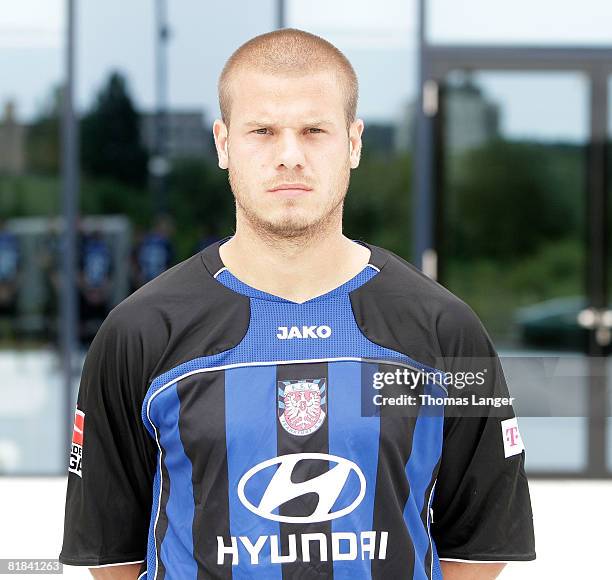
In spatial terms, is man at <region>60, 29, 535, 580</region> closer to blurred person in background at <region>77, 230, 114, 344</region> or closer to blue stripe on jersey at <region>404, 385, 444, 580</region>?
blue stripe on jersey at <region>404, 385, 444, 580</region>

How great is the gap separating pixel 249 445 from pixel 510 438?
468 mm

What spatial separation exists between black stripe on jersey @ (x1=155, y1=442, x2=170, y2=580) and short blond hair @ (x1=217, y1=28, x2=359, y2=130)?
57cm

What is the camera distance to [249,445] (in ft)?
5.41

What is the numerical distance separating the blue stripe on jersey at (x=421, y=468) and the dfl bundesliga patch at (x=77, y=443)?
21.8 inches

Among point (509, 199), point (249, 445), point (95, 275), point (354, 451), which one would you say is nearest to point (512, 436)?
point (354, 451)

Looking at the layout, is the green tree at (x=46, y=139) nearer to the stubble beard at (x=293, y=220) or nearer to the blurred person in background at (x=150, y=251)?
the blurred person in background at (x=150, y=251)

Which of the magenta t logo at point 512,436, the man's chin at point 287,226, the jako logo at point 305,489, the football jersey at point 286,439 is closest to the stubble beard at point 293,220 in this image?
the man's chin at point 287,226

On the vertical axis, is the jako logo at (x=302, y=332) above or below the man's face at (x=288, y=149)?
below

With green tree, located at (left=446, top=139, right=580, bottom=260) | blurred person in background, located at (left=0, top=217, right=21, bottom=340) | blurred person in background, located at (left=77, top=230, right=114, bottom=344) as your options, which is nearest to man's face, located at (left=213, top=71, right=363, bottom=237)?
green tree, located at (left=446, top=139, right=580, bottom=260)

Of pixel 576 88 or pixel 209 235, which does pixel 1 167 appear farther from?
pixel 576 88

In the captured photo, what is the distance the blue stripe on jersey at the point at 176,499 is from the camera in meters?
1.65

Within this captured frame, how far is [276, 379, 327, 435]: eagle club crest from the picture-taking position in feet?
5.45

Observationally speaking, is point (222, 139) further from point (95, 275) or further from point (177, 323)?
point (95, 275)

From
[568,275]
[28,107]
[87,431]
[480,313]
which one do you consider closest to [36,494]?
[28,107]
